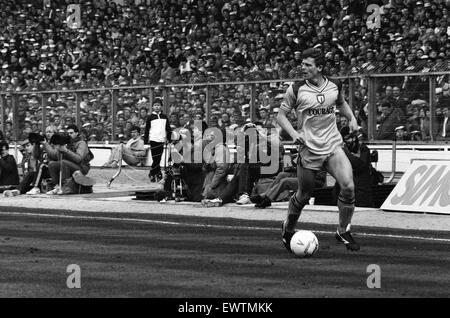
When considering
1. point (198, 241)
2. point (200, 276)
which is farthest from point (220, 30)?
point (200, 276)

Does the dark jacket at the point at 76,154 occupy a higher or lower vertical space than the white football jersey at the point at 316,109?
lower

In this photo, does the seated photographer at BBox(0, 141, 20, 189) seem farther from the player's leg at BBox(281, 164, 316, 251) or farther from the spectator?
the player's leg at BBox(281, 164, 316, 251)

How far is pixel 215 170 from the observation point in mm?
20703

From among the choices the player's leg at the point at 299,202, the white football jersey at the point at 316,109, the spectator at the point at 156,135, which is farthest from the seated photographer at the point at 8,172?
the player's leg at the point at 299,202

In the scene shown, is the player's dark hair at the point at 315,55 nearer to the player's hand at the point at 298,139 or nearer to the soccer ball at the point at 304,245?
the player's hand at the point at 298,139

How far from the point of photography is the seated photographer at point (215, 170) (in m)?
20.3

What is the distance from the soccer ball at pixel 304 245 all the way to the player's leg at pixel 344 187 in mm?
691

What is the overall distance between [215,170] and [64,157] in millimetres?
4089

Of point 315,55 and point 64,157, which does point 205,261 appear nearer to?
point 315,55

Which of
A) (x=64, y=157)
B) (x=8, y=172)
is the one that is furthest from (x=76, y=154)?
(x=8, y=172)

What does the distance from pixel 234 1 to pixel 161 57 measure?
294 centimetres
